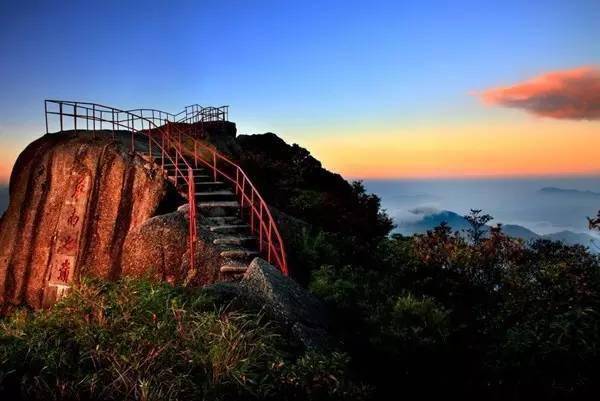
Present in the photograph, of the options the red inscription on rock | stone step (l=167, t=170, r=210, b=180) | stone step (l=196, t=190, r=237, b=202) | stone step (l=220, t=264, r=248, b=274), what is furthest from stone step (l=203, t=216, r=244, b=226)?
the red inscription on rock

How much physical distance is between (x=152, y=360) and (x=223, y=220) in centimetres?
746

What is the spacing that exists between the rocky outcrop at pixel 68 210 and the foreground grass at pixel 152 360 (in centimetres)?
803

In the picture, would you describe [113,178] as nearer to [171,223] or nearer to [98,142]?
[98,142]

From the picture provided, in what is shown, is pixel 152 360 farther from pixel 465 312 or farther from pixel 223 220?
pixel 223 220

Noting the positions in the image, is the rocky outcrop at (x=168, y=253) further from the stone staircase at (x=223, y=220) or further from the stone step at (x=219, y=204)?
the stone step at (x=219, y=204)

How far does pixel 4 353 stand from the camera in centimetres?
538

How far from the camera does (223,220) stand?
12578 mm

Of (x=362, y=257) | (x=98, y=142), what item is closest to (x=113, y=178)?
(x=98, y=142)

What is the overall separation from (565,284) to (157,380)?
6712 millimetres

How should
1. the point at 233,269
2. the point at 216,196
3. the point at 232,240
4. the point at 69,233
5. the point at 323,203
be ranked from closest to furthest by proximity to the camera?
the point at 233,269 → the point at 232,240 → the point at 216,196 → the point at 69,233 → the point at 323,203

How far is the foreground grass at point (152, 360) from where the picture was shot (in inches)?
194

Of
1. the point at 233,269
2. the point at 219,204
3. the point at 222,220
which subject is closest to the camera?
Result: the point at 233,269

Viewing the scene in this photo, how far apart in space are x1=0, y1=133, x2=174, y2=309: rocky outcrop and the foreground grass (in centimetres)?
803

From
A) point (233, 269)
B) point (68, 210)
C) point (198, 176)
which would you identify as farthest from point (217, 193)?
point (68, 210)
